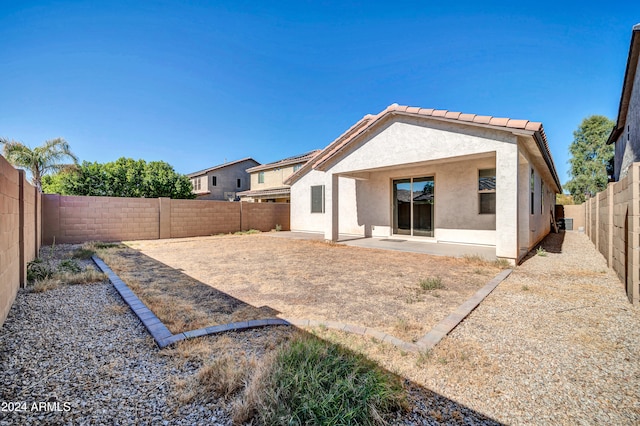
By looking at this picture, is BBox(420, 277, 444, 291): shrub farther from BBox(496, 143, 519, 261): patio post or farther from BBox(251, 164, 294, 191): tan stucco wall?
BBox(251, 164, 294, 191): tan stucco wall

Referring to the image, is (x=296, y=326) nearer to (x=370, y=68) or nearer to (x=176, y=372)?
(x=176, y=372)

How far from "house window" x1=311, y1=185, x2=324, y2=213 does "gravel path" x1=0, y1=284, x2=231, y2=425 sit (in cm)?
1305

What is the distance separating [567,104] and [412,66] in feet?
38.6

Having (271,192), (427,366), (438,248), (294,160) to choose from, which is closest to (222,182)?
(271,192)

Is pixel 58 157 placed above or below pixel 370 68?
below

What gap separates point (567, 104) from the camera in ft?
56.9

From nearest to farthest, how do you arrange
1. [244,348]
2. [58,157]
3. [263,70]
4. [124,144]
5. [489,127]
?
[244,348] → [489,127] → [263,70] → [58,157] → [124,144]

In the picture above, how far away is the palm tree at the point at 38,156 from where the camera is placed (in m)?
15.5

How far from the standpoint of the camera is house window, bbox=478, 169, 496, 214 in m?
9.88

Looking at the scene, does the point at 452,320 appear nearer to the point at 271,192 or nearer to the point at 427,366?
the point at 427,366

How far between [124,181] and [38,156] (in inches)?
271

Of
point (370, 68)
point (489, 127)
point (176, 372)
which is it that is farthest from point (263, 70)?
point (176, 372)

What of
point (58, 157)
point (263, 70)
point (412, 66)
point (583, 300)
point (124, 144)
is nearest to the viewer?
point (583, 300)

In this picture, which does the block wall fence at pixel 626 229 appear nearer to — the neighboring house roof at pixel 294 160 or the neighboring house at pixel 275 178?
the neighboring house at pixel 275 178
